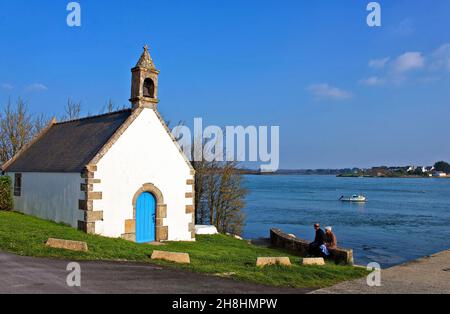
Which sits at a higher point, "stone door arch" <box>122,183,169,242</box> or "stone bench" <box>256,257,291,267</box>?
"stone door arch" <box>122,183,169,242</box>

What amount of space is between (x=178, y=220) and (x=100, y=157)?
16.8ft

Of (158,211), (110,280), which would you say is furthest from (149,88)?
(110,280)

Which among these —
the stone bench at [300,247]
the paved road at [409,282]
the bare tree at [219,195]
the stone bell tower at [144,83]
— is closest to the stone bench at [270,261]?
the paved road at [409,282]

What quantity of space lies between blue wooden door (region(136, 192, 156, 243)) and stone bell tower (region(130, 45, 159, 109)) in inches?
169

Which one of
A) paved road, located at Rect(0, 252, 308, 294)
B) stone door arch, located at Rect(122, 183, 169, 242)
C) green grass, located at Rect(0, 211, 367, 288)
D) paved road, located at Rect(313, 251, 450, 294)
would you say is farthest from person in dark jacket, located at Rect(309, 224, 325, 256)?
stone door arch, located at Rect(122, 183, 169, 242)

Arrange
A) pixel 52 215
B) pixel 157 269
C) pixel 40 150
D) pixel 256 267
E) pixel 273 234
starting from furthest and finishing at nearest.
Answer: pixel 273 234 → pixel 40 150 → pixel 52 215 → pixel 256 267 → pixel 157 269

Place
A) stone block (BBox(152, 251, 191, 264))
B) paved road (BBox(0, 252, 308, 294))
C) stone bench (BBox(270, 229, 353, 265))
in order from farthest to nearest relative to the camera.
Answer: stone bench (BBox(270, 229, 353, 265)), stone block (BBox(152, 251, 191, 264)), paved road (BBox(0, 252, 308, 294))

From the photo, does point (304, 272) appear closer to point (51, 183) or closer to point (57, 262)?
point (57, 262)

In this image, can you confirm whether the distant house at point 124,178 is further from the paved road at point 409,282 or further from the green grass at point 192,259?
the paved road at point 409,282

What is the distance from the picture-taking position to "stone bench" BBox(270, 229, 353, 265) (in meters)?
16.1

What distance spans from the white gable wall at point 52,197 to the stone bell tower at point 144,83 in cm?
440

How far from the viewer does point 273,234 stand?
2655 centimetres

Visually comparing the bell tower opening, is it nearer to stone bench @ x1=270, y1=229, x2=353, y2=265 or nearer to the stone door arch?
the stone door arch
